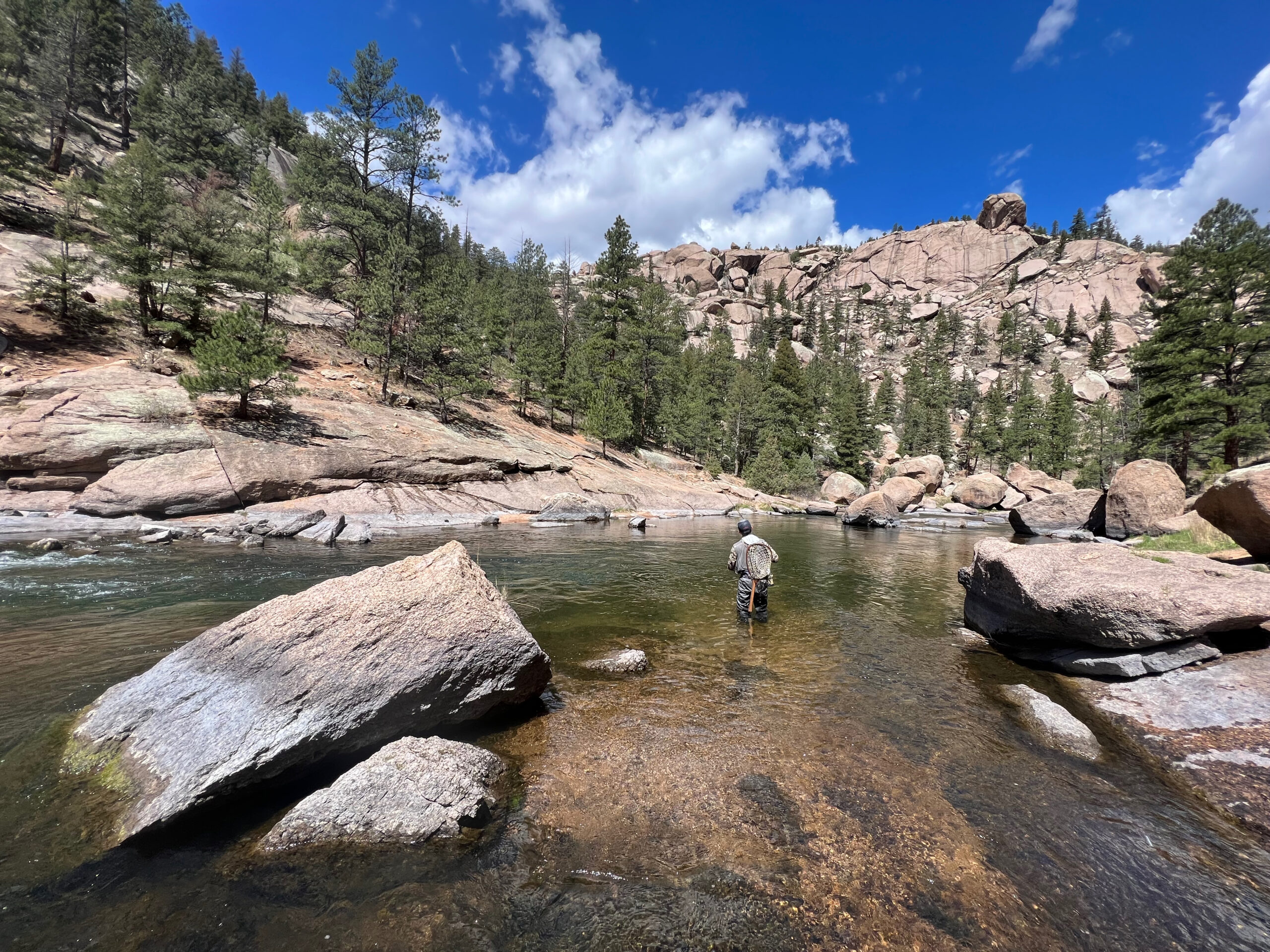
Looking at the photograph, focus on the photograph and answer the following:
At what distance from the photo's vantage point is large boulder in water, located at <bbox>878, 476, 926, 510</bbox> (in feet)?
162

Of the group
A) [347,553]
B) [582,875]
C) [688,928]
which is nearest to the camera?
[688,928]

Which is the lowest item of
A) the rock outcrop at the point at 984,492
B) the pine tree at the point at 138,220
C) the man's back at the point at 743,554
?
the man's back at the point at 743,554

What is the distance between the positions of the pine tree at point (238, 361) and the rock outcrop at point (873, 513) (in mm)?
36564

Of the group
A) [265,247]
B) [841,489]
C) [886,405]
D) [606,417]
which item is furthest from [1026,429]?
[265,247]

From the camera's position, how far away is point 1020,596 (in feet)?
27.4

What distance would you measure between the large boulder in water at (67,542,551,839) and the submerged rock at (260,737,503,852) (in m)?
0.59

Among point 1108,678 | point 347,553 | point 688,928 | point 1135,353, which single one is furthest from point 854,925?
point 1135,353

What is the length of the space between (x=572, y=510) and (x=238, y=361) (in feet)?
56.0

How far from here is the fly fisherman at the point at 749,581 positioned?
10.8 m

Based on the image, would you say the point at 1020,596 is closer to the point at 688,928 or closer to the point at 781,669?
the point at 781,669

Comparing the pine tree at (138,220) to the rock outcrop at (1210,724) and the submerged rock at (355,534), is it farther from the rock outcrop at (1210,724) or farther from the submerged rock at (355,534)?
the rock outcrop at (1210,724)

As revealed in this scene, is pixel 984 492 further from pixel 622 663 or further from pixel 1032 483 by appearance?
pixel 622 663

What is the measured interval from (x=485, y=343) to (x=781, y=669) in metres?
39.2

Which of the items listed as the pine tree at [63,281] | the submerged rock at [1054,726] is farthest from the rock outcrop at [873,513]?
the pine tree at [63,281]
